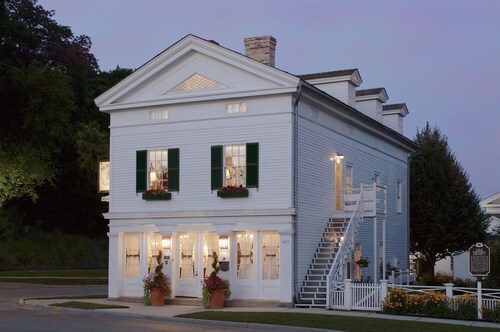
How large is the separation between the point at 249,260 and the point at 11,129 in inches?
892

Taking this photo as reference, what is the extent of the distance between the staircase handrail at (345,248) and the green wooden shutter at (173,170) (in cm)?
640

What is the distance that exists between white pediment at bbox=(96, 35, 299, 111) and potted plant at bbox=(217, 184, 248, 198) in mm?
3273

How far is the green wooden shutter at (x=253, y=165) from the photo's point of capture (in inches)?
1088

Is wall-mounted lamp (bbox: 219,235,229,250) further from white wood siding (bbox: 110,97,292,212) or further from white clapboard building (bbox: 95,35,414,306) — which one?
white wood siding (bbox: 110,97,292,212)

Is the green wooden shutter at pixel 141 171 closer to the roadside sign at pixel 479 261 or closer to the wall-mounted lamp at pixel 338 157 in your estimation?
the wall-mounted lamp at pixel 338 157

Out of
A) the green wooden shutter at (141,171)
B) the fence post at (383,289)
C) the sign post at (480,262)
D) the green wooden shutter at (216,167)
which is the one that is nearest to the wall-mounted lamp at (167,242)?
the green wooden shutter at (141,171)

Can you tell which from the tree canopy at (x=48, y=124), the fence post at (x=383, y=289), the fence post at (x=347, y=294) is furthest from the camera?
the tree canopy at (x=48, y=124)

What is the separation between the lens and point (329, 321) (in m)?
21.5

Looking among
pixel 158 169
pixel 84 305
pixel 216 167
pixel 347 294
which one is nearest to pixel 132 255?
pixel 158 169

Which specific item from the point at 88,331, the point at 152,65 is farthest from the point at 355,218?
the point at 88,331

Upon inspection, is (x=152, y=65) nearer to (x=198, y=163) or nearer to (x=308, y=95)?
(x=198, y=163)

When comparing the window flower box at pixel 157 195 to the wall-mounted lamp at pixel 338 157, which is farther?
the wall-mounted lamp at pixel 338 157

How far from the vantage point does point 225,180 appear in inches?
1117

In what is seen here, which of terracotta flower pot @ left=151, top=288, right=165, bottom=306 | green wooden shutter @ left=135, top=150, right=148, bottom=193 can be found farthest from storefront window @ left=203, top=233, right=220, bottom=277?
green wooden shutter @ left=135, top=150, right=148, bottom=193
